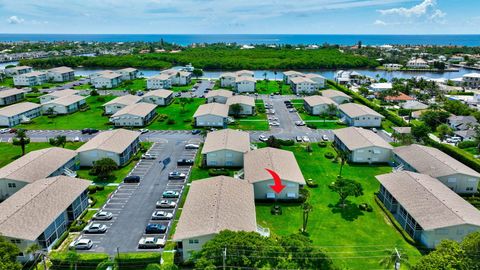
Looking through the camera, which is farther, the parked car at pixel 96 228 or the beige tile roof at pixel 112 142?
the beige tile roof at pixel 112 142

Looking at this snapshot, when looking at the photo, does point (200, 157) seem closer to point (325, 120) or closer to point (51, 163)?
point (51, 163)

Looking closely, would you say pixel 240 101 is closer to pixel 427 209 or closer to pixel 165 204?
pixel 165 204

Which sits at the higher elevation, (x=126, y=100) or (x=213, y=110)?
(x=126, y=100)

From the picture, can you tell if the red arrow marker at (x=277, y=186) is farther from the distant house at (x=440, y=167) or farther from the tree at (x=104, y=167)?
the tree at (x=104, y=167)

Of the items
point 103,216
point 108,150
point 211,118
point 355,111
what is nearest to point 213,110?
point 211,118

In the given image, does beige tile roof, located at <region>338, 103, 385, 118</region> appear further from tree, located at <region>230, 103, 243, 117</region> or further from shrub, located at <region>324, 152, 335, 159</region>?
tree, located at <region>230, 103, 243, 117</region>

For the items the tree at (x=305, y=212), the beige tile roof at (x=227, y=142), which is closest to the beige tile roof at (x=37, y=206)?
the beige tile roof at (x=227, y=142)

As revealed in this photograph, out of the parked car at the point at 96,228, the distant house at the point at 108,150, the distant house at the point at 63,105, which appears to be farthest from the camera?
the distant house at the point at 63,105

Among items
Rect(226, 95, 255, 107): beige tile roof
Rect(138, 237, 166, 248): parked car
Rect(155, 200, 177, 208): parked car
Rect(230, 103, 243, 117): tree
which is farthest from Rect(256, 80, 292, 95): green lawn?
Rect(138, 237, 166, 248): parked car
